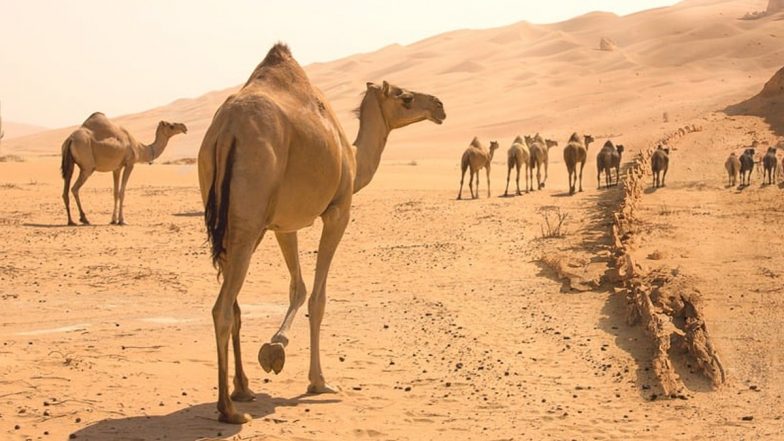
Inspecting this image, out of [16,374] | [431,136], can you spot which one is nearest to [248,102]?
[16,374]

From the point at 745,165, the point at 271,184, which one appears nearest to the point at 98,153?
the point at 271,184

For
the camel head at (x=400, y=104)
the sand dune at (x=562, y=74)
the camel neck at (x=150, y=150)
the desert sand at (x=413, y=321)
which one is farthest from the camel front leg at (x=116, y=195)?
the sand dune at (x=562, y=74)

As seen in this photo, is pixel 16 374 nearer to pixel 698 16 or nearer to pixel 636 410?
pixel 636 410

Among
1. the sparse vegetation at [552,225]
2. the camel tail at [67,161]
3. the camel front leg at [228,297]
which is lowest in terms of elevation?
the sparse vegetation at [552,225]

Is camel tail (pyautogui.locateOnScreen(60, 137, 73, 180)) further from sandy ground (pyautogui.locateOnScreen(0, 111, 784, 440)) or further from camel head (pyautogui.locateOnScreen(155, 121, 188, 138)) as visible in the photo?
camel head (pyautogui.locateOnScreen(155, 121, 188, 138))

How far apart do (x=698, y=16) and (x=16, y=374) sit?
102m

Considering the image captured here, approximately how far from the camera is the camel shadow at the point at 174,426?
643 centimetres

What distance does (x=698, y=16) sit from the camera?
10019cm

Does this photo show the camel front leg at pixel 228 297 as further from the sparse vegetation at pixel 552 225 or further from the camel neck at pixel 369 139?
the sparse vegetation at pixel 552 225

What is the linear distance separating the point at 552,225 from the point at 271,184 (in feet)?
39.4

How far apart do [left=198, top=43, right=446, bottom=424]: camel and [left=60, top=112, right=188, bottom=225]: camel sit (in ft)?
41.6

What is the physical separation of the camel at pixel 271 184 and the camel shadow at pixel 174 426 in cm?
16

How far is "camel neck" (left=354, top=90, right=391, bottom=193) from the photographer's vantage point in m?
9.03

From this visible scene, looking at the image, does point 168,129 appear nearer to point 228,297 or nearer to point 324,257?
point 324,257
